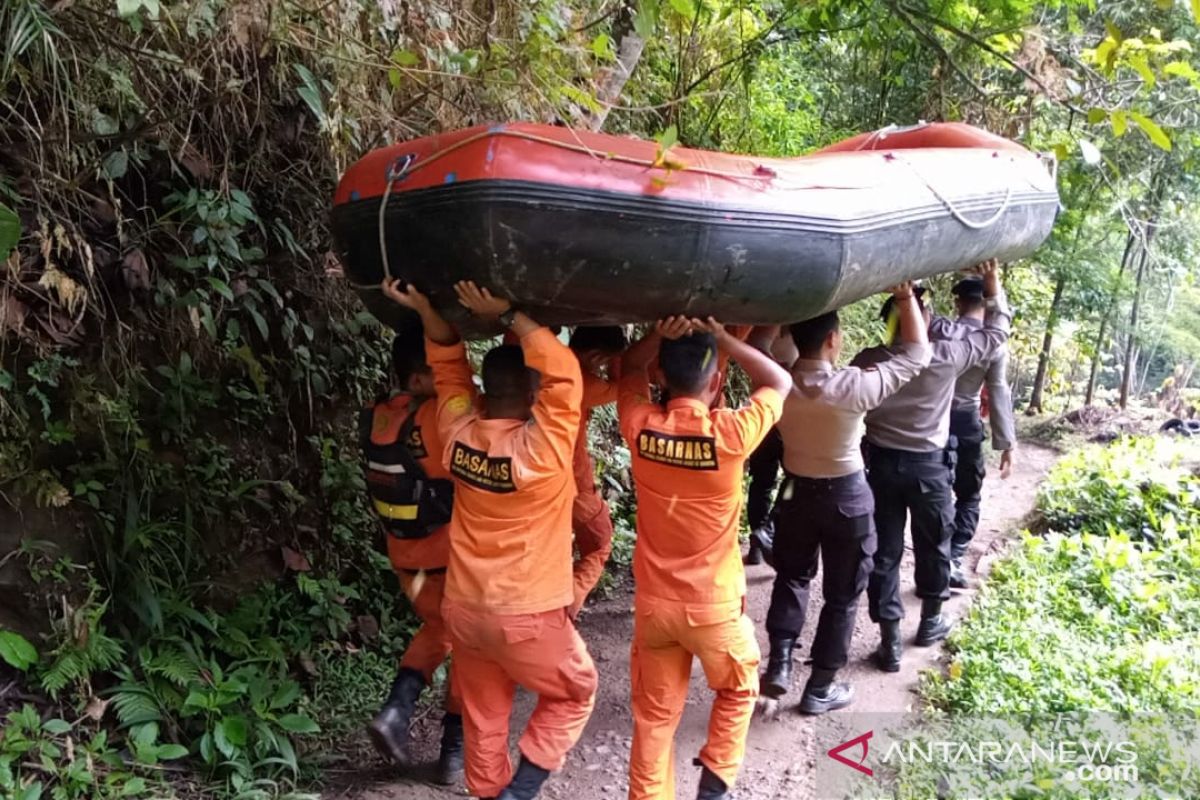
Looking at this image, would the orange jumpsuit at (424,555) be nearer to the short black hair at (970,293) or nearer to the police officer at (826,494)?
the police officer at (826,494)

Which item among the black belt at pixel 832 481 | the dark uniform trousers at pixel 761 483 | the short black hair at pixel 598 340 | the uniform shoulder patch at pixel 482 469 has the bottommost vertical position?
the dark uniform trousers at pixel 761 483

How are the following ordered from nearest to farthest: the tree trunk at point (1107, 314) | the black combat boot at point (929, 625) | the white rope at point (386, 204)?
the white rope at point (386, 204) < the black combat boot at point (929, 625) < the tree trunk at point (1107, 314)

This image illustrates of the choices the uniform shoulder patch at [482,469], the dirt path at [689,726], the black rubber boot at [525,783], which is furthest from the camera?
the dirt path at [689,726]

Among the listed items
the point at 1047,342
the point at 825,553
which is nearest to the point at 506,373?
the point at 825,553

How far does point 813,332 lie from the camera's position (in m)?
3.10

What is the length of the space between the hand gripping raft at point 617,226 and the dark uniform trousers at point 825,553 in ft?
3.13

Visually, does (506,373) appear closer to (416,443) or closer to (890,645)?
(416,443)

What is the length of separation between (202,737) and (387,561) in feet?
4.06

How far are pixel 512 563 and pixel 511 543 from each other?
0.19ft

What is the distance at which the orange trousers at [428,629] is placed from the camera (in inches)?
116

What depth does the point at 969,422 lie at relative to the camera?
15.1 feet

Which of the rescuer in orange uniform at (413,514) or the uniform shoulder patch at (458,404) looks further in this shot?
the rescuer in orange uniform at (413,514)

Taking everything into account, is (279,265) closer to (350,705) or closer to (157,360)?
(157,360)

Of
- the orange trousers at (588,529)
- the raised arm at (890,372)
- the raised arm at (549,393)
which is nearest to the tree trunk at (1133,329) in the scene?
the raised arm at (890,372)
